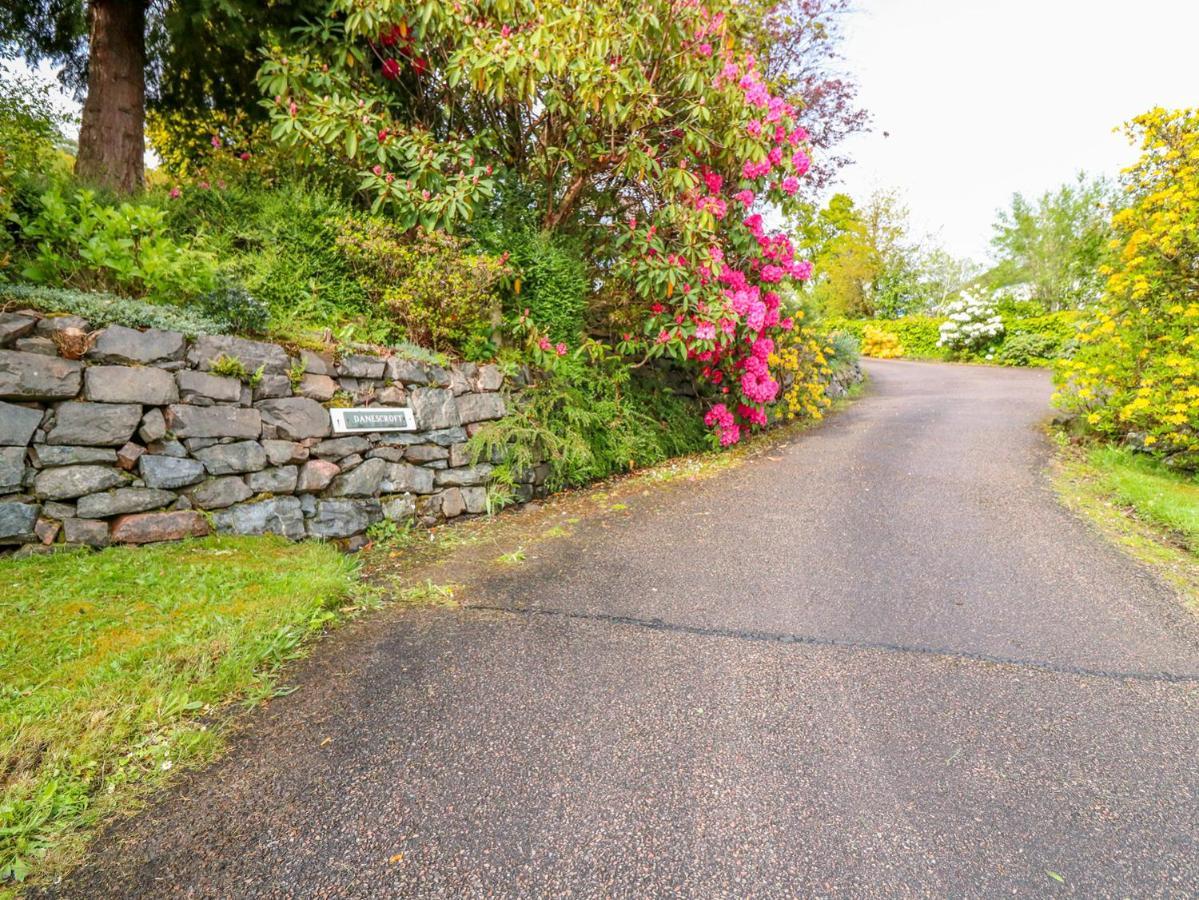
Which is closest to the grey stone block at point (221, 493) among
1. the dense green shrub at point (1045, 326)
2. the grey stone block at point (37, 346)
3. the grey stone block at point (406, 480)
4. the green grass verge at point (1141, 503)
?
the grey stone block at point (406, 480)

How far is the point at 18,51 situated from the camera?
5652 millimetres

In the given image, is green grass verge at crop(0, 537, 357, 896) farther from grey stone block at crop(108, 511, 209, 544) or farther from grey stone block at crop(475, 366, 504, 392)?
grey stone block at crop(475, 366, 504, 392)

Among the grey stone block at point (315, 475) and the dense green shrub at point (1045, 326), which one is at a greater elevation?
the dense green shrub at point (1045, 326)

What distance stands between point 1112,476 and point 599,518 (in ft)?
16.8

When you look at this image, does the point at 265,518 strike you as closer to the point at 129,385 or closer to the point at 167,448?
the point at 167,448

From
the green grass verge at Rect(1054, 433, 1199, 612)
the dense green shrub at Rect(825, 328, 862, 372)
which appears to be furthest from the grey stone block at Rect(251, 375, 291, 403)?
the dense green shrub at Rect(825, 328, 862, 372)

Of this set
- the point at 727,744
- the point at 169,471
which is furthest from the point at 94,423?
the point at 727,744

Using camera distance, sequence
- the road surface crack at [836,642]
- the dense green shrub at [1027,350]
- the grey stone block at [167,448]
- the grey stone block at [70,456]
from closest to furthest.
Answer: the road surface crack at [836,642] → the grey stone block at [70,456] → the grey stone block at [167,448] → the dense green shrub at [1027,350]

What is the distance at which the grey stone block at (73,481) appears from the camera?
119 inches

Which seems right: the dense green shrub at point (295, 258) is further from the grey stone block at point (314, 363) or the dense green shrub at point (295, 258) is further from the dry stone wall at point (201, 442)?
the dry stone wall at point (201, 442)

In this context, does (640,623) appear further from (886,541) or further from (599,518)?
(886,541)

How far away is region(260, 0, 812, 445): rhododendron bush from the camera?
4359 mm

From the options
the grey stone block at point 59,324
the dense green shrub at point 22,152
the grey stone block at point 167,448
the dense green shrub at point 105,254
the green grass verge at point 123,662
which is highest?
the dense green shrub at point 22,152

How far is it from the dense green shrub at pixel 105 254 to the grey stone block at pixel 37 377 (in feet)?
2.42
